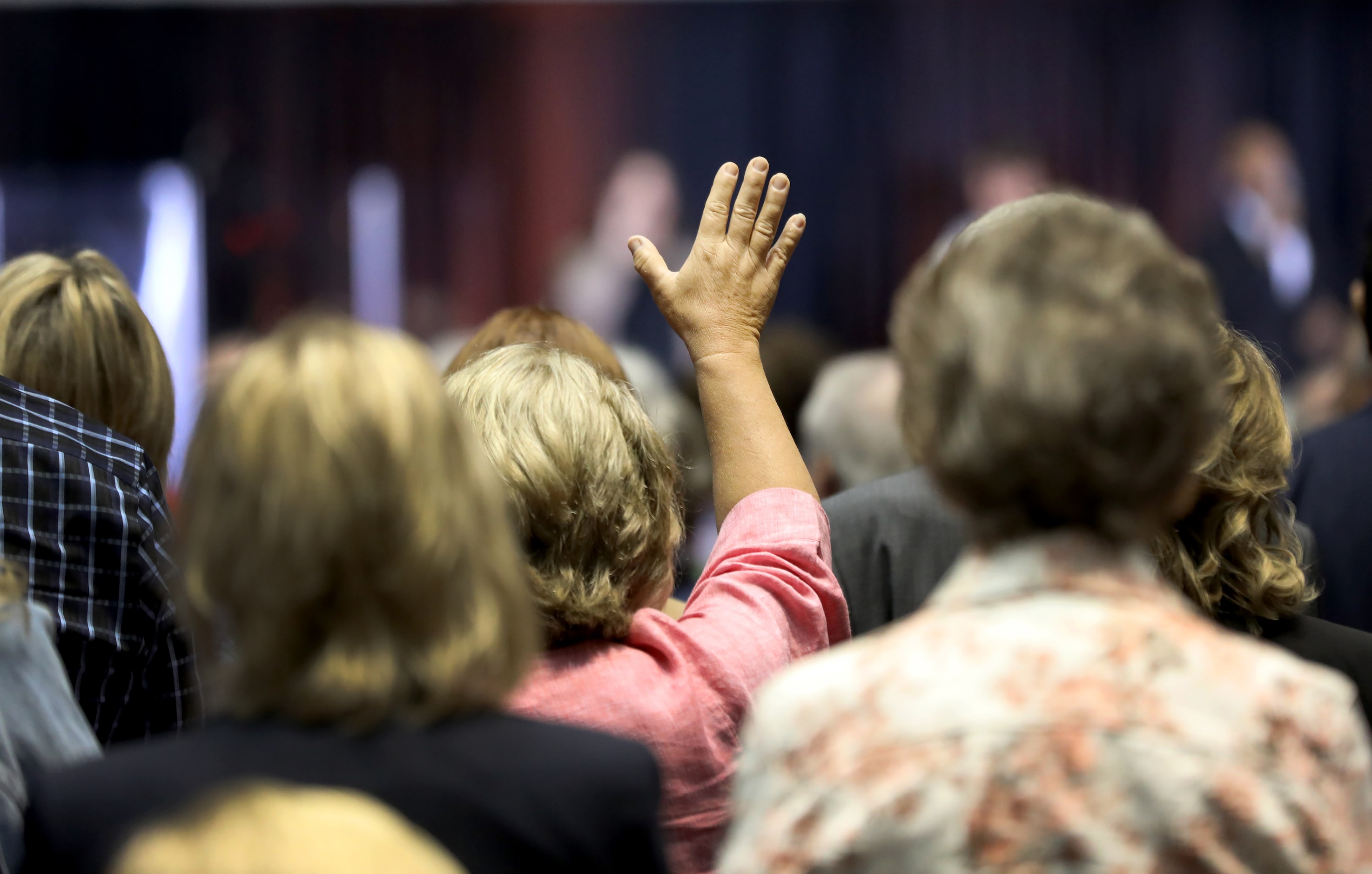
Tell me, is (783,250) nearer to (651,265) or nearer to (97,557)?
(651,265)

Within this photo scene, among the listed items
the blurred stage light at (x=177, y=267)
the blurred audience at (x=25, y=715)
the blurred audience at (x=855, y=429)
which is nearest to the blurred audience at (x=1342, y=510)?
the blurred audience at (x=855, y=429)

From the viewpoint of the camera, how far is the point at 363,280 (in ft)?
25.2

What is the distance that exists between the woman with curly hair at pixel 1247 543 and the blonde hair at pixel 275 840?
90 centimetres

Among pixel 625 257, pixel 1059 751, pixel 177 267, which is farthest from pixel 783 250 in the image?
pixel 177 267

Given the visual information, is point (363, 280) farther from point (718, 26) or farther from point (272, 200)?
point (718, 26)

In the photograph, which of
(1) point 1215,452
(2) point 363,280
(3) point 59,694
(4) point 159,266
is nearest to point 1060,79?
(2) point 363,280

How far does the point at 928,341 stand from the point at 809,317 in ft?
22.7

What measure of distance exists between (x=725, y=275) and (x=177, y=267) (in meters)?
6.59

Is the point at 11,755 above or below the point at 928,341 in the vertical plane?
below

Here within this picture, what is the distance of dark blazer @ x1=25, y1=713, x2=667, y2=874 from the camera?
0.85 metres

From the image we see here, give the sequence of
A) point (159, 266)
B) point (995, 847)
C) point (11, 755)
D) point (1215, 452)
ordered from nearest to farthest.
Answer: point (995, 847) → point (11, 755) → point (1215, 452) → point (159, 266)

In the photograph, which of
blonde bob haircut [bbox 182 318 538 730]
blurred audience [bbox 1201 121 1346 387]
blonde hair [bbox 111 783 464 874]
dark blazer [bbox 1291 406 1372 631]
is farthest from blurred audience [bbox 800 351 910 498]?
blurred audience [bbox 1201 121 1346 387]

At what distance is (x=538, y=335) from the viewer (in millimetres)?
2080

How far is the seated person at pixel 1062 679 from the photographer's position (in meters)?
0.84
